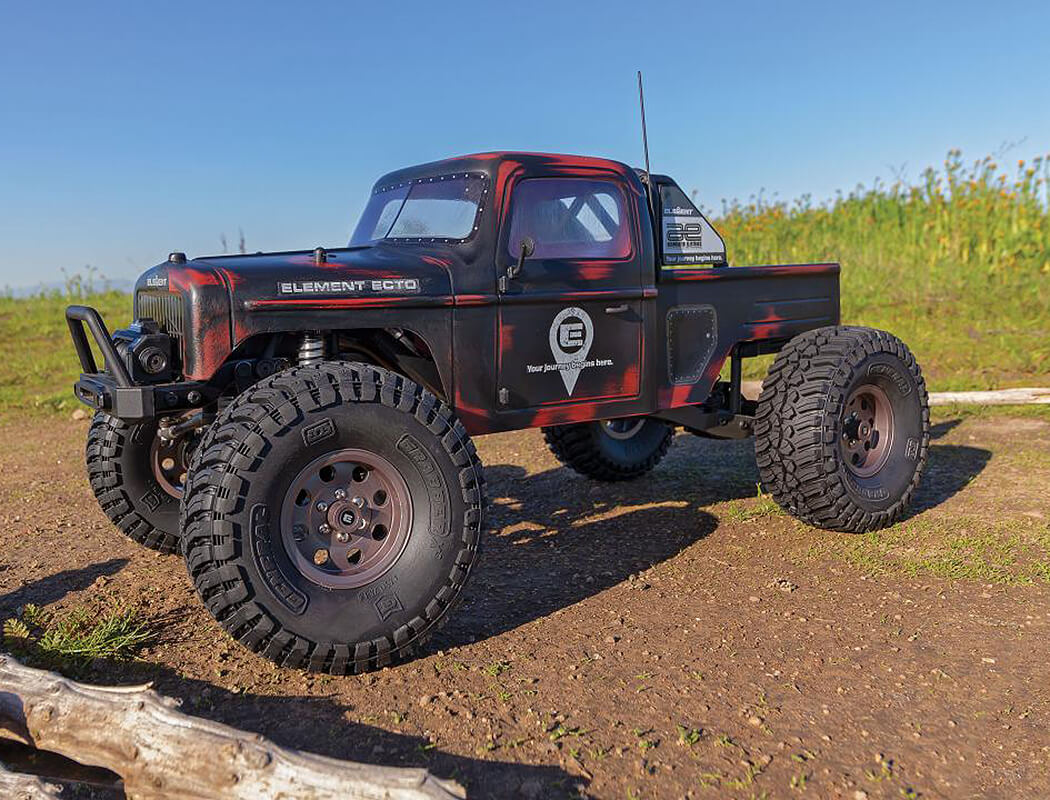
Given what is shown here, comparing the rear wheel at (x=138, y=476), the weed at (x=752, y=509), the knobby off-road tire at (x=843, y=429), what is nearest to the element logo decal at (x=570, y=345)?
the knobby off-road tire at (x=843, y=429)

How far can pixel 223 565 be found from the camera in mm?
3492

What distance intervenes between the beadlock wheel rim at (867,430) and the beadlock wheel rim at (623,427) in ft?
5.42

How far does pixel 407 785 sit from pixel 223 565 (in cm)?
148

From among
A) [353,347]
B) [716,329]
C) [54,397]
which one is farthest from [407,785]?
[54,397]

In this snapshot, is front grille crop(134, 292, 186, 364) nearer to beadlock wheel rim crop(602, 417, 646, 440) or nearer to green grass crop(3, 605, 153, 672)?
green grass crop(3, 605, 153, 672)

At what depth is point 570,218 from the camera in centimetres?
493

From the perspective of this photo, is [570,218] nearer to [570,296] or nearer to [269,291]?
[570,296]

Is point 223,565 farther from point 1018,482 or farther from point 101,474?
point 1018,482

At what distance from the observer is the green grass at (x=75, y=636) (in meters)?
3.81

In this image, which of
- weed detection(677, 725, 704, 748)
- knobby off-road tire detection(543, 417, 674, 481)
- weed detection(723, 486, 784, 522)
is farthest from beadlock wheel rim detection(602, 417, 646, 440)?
weed detection(677, 725, 704, 748)

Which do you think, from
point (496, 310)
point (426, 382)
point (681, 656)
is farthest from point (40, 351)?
point (681, 656)

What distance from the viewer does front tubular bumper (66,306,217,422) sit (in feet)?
12.6

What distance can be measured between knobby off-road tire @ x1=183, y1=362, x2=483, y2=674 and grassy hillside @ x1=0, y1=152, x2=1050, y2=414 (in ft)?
23.4

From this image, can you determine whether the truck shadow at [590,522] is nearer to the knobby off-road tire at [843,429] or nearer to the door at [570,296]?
the knobby off-road tire at [843,429]
